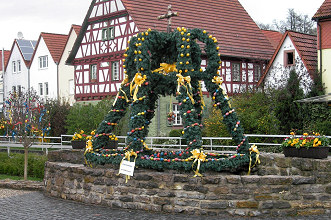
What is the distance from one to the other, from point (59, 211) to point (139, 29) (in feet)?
62.2

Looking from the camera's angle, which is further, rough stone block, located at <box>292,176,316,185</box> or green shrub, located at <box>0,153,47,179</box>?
green shrub, located at <box>0,153,47,179</box>

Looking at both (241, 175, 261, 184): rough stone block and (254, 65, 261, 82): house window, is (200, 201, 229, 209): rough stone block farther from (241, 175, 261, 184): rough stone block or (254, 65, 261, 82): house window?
(254, 65, 261, 82): house window

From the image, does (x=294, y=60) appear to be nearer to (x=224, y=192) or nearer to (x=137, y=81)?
(x=137, y=81)

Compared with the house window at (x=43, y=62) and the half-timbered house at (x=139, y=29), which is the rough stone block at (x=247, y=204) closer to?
the half-timbered house at (x=139, y=29)

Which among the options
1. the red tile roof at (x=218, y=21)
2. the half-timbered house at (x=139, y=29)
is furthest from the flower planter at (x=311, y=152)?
the red tile roof at (x=218, y=21)

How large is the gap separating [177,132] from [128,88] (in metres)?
14.2

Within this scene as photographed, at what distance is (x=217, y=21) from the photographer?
33.3 m

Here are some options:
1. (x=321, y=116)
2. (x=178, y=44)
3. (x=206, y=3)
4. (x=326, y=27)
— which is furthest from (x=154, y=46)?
(x=206, y=3)

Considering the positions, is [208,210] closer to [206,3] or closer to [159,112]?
[159,112]

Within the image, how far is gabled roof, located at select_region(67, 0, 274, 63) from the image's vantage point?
97.0 ft

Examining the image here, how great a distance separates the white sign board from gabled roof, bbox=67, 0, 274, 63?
1863 cm

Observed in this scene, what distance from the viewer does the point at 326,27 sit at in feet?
81.9

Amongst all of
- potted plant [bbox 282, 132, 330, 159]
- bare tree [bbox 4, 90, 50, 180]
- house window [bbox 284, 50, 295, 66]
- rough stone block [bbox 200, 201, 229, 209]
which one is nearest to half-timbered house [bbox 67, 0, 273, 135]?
house window [bbox 284, 50, 295, 66]

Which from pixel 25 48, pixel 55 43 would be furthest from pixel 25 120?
pixel 25 48
